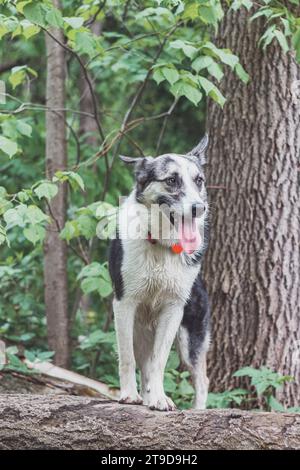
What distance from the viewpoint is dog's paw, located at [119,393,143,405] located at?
434 cm

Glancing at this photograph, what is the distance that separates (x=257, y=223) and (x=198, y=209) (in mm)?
1684

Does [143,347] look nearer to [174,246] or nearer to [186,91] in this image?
[174,246]

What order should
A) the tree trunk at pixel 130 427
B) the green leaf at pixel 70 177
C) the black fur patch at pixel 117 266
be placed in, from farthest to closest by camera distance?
the green leaf at pixel 70 177 → the black fur patch at pixel 117 266 → the tree trunk at pixel 130 427

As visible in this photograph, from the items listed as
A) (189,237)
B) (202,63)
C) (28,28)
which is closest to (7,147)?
(28,28)

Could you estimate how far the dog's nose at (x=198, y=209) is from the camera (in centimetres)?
416

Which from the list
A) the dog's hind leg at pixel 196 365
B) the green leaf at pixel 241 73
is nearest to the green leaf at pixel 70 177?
the dog's hind leg at pixel 196 365

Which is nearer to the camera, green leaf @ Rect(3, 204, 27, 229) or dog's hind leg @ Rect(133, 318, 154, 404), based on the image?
green leaf @ Rect(3, 204, 27, 229)

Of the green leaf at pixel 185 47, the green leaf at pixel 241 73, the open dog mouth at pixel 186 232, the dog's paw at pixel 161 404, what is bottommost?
the dog's paw at pixel 161 404

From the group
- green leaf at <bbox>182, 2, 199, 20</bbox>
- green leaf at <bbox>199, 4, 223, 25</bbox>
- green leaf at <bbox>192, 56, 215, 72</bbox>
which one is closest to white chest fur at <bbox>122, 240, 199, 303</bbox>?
green leaf at <bbox>192, 56, 215, 72</bbox>

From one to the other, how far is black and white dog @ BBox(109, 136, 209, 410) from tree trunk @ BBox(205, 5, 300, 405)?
3.75 ft

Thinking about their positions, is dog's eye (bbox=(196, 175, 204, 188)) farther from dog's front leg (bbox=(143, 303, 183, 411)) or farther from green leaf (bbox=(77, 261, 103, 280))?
green leaf (bbox=(77, 261, 103, 280))

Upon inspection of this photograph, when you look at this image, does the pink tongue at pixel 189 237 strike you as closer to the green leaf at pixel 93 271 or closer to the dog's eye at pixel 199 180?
the dog's eye at pixel 199 180

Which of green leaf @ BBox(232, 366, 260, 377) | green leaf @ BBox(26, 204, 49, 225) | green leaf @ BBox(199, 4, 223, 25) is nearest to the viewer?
green leaf @ BBox(26, 204, 49, 225)
